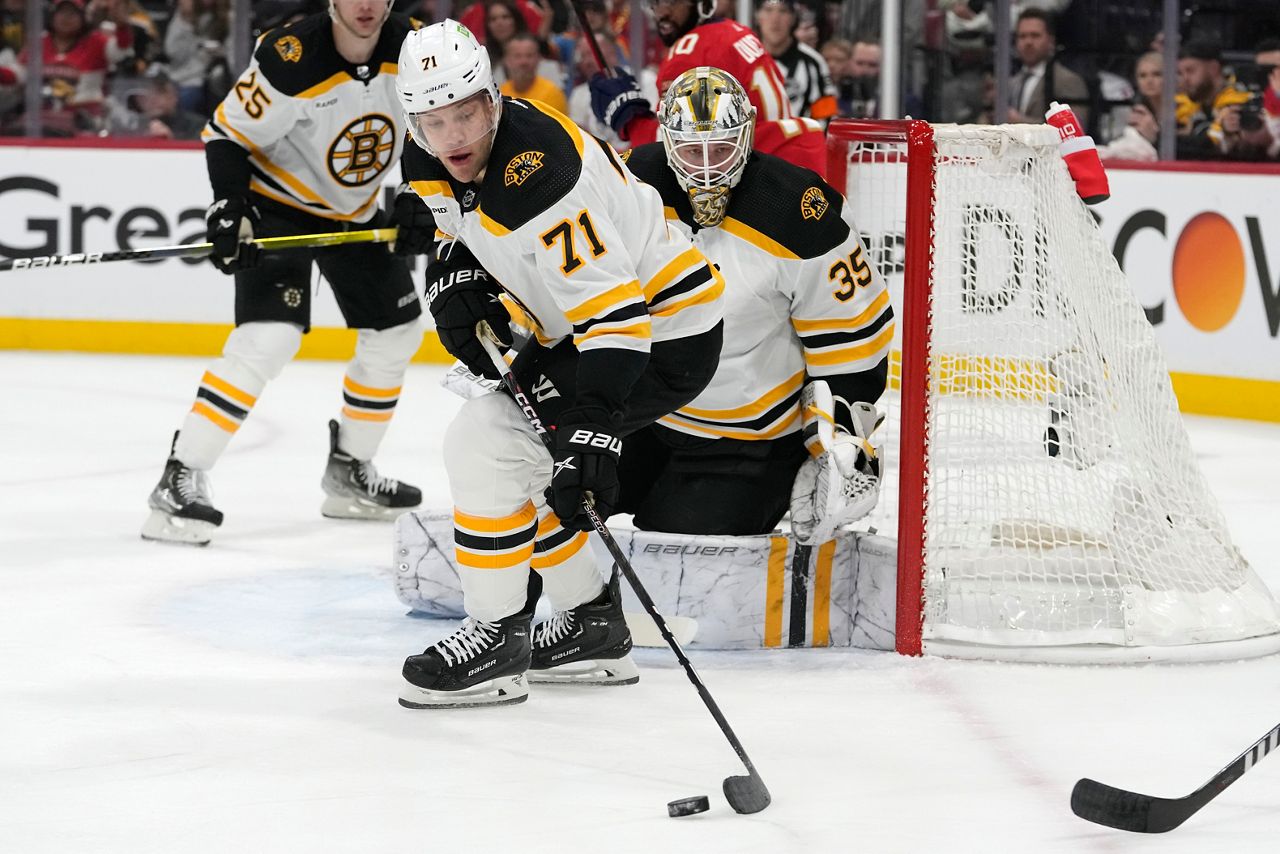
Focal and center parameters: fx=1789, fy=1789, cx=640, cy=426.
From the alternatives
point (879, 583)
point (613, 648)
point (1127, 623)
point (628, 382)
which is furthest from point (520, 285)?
point (1127, 623)

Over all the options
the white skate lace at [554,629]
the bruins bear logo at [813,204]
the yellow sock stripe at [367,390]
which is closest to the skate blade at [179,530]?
the yellow sock stripe at [367,390]

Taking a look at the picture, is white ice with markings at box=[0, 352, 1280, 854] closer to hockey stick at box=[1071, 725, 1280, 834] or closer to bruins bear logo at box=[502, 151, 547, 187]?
hockey stick at box=[1071, 725, 1280, 834]

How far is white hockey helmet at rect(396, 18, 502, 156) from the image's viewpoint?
248 cm

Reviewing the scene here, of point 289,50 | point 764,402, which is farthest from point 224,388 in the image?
point 764,402

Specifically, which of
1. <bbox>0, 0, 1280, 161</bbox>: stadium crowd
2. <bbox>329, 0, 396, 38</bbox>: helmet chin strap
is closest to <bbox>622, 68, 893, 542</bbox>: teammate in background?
<bbox>329, 0, 396, 38</bbox>: helmet chin strap

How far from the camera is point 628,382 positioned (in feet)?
8.14

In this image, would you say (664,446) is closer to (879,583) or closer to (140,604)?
(879,583)

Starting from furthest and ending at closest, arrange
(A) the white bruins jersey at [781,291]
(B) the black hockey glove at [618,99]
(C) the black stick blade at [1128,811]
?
(B) the black hockey glove at [618,99]
(A) the white bruins jersey at [781,291]
(C) the black stick blade at [1128,811]

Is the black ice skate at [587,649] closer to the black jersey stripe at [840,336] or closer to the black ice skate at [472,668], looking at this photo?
the black ice skate at [472,668]

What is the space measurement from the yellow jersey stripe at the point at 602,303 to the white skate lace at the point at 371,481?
187 centimetres

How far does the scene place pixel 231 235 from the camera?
3771 millimetres

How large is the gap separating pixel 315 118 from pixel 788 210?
52.9 inches

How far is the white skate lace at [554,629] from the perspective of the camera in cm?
284

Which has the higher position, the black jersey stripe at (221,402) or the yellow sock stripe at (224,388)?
the yellow sock stripe at (224,388)
